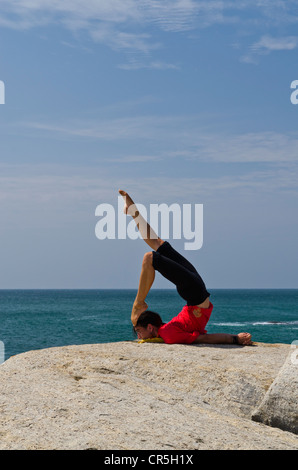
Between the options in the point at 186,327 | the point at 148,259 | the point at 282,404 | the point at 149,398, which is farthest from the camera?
the point at 186,327

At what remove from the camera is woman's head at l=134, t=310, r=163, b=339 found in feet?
26.4

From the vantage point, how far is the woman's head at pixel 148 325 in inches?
317

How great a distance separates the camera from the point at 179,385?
6.15 meters

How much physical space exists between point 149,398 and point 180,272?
2.74 meters

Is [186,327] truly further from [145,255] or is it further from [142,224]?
[142,224]

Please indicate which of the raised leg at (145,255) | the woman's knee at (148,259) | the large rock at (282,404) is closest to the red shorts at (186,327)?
the raised leg at (145,255)

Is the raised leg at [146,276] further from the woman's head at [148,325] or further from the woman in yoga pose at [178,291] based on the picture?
the woman's head at [148,325]

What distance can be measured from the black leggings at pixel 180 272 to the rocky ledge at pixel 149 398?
2.54ft

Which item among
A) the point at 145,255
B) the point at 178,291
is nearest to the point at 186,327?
the point at 178,291

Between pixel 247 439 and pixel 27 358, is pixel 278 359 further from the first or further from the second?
pixel 27 358

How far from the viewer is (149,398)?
536cm

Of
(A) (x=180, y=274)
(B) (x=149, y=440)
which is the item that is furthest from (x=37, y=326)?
(B) (x=149, y=440)

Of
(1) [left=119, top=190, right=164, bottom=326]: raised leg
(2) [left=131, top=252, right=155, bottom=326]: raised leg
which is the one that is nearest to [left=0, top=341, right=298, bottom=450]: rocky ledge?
(1) [left=119, top=190, right=164, bottom=326]: raised leg
